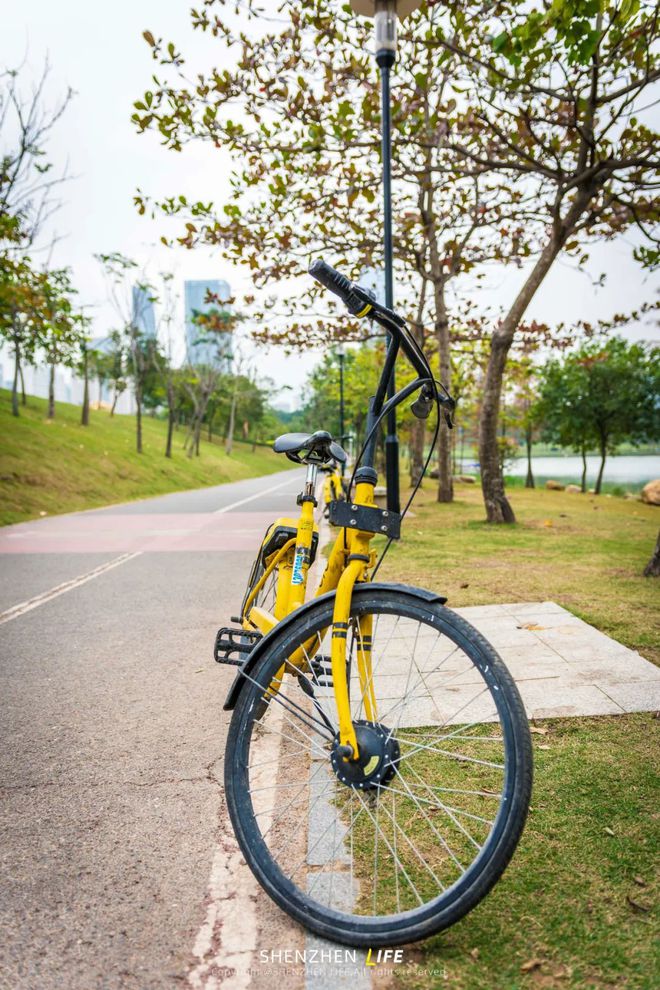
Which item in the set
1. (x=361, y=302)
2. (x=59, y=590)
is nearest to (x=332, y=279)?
(x=361, y=302)

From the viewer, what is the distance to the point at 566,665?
4363 mm

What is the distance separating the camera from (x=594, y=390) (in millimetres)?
36281

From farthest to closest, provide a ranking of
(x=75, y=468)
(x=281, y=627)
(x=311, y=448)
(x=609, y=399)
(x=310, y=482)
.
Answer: (x=609, y=399), (x=75, y=468), (x=310, y=482), (x=311, y=448), (x=281, y=627)

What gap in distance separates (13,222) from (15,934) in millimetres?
13161

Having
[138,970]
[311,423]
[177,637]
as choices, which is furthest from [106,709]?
[311,423]

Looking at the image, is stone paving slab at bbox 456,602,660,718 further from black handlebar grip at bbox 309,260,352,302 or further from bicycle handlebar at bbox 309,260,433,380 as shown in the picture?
black handlebar grip at bbox 309,260,352,302

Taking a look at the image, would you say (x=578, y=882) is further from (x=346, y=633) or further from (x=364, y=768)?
(x=346, y=633)

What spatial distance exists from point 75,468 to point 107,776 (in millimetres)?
24746

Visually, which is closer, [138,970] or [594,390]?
[138,970]

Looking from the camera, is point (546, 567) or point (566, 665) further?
point (546, 567)

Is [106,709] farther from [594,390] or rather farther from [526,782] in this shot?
[594,390]

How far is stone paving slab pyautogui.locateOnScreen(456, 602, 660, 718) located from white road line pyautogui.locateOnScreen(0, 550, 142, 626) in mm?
4021

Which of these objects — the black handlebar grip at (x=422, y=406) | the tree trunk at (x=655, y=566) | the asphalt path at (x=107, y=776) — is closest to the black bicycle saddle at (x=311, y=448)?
the black handlebar grip at (x=422, y=406)

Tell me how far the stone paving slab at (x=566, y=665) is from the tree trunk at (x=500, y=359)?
6667mm
